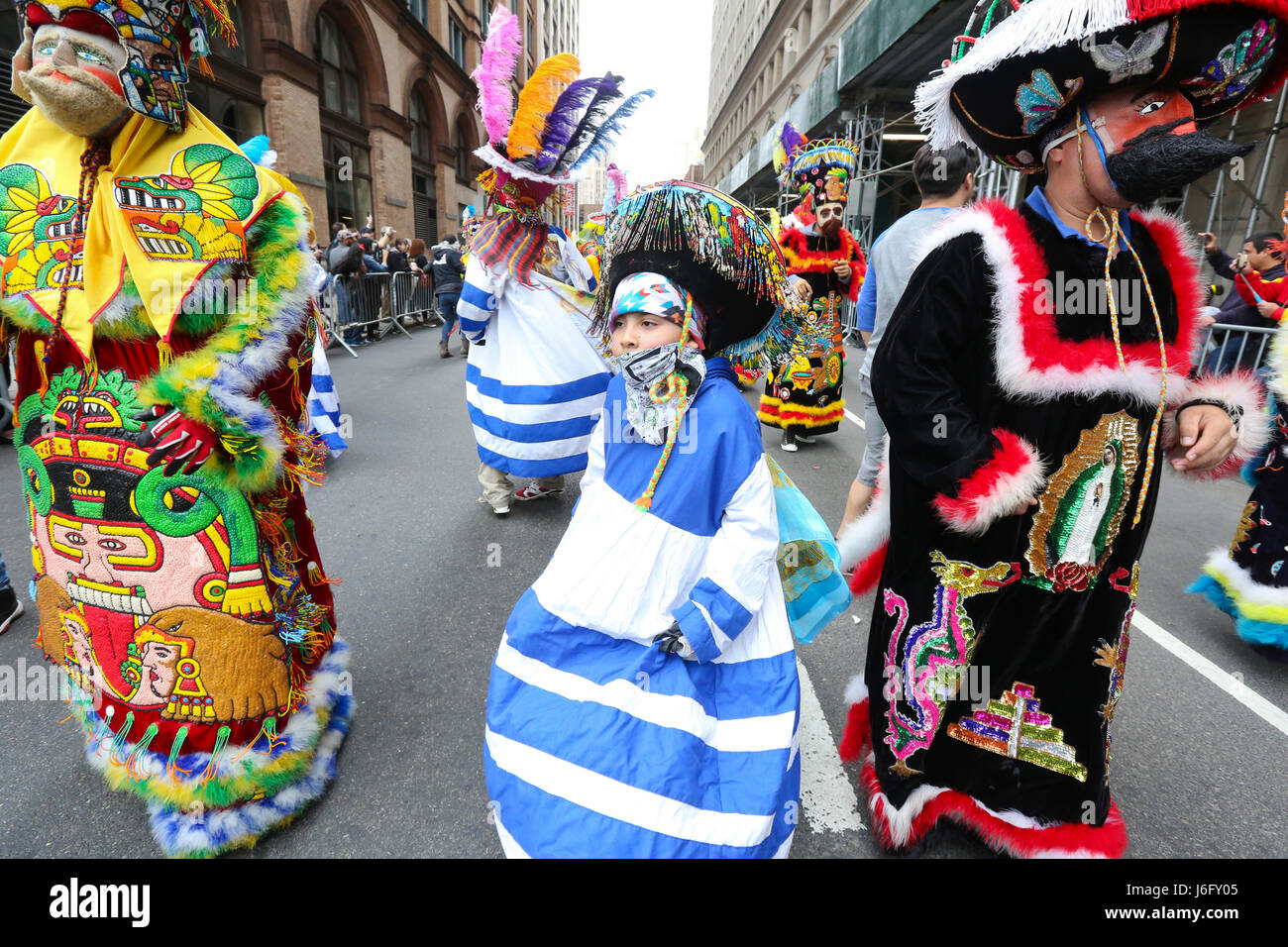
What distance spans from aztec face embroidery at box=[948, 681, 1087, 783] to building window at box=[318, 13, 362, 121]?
62.6ft

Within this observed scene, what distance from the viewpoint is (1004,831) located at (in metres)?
1.79

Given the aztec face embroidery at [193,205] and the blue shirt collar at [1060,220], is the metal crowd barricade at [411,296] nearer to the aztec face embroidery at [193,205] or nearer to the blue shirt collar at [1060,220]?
the aztec face embroidery at [193,205]

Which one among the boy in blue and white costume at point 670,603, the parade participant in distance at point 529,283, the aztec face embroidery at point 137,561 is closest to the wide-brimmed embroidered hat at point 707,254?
the boy in blue and white costume at point 670,603

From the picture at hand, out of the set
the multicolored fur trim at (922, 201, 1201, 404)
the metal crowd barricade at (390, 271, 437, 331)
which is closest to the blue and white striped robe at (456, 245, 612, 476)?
the multicolored fur trim at (922, 201, 1201, 404)

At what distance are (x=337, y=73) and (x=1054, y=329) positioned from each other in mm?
20465

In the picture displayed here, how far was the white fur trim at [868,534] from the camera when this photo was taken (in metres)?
2.01

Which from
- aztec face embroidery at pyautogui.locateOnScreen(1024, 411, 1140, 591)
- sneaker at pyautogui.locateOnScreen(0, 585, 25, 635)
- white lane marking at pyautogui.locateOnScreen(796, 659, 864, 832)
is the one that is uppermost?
aztec face embroidery at pyautogui.locateOnScreen(1024, 411, 1140, 591)

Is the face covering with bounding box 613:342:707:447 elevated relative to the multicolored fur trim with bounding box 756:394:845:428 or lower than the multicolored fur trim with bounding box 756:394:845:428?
elevated

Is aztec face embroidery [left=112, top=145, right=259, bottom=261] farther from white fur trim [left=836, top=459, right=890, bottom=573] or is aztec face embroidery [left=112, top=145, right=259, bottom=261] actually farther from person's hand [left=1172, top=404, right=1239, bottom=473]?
person's hand [left=1172, top=404, right=1239, bottom=473]

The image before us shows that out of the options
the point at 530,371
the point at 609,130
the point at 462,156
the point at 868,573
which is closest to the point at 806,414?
the point at 530,371

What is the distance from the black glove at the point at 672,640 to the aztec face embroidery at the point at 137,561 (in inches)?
42.9

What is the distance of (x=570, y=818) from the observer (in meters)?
1.48

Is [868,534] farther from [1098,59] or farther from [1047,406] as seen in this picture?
[1098,59]

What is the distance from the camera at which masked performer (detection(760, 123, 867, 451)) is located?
16.7 feet
